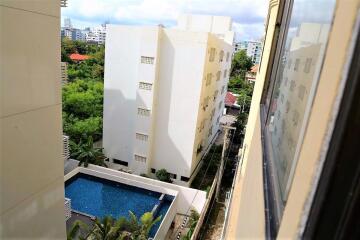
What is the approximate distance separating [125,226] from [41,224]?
5.41 m

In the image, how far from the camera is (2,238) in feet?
10.00

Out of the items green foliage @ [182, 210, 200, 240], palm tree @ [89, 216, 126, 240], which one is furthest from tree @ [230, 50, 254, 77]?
palm tree @ [89, 216, 126, 240]

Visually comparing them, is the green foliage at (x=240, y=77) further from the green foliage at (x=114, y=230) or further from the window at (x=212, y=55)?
the green foliage at (x=114, y=230)

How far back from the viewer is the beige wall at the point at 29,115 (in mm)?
2686

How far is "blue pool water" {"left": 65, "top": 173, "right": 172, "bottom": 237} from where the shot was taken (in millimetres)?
11078

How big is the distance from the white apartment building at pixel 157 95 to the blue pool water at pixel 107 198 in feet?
7.41

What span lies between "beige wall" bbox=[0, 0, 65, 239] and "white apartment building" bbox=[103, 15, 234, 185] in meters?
9.31

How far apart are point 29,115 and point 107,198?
941cm

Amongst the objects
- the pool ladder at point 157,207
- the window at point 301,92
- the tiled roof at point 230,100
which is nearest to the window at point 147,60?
the pool ladder at point 157,207

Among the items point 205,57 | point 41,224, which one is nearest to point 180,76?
point 205,57

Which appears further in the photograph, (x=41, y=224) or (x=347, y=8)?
(x=41, y=224)

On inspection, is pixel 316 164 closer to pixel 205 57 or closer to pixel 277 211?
pixel 277 211

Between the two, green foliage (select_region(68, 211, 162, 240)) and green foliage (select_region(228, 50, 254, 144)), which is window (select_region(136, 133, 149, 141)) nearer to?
green foliage (select_region(68, 211, 162, 240))

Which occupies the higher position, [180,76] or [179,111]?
[180,76]
